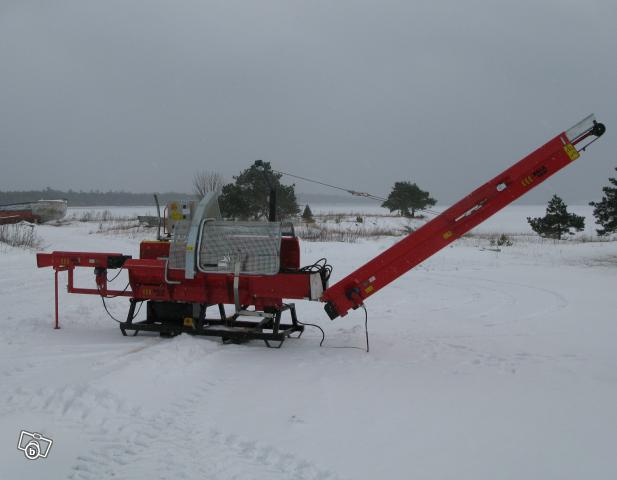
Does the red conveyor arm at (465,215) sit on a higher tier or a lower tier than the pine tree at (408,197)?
lower

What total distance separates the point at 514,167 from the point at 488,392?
101 inches

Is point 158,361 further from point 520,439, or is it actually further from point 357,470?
point 520,439

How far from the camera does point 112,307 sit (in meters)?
10.3

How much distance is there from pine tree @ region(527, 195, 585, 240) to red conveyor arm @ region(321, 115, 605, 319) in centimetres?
2644

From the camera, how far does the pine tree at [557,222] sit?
30.6m

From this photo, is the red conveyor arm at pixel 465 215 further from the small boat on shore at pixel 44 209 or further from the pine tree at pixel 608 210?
the small boat on shore at pixel 44 209

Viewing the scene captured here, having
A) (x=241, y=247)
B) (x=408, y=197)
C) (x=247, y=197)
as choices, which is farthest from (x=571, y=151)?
(x=408, y=197)

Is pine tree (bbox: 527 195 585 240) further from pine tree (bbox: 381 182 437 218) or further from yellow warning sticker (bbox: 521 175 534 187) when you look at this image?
yellow warning sticker (bbox: 521 175 534 187)

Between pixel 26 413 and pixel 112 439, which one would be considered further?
pixel 26 413

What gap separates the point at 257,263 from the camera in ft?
23.2

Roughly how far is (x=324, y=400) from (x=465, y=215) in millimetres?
2778

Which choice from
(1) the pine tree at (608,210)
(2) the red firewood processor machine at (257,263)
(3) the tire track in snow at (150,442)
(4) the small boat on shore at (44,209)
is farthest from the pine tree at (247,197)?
(3) the tire track in snow at (150,442)

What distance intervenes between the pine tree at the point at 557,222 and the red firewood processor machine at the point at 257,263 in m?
26.5

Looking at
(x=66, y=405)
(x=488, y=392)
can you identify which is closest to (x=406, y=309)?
(x=488, y=392)
